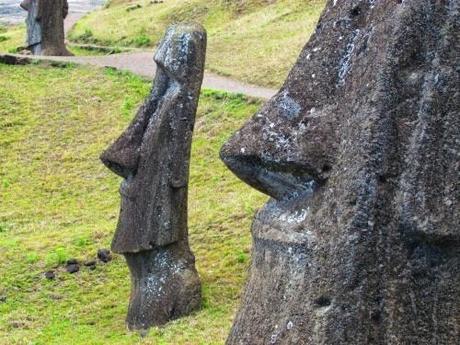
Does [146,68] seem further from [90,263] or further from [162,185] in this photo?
[162,185]

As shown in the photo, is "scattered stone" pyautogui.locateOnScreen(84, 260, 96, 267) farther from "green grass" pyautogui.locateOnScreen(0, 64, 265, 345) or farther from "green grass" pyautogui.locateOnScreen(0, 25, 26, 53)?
"green grass" pyautogui.locateOnScreen(0, 25, 26, 53)

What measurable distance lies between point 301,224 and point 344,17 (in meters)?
0.67

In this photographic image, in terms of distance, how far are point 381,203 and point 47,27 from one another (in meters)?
23.6

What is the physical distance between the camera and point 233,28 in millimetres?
27422

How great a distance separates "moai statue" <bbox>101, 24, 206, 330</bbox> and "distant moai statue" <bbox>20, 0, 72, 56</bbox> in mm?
16330

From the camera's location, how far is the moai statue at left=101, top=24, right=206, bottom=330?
9.12 meters

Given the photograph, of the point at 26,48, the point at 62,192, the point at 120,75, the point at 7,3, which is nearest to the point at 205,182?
the point at 62,192

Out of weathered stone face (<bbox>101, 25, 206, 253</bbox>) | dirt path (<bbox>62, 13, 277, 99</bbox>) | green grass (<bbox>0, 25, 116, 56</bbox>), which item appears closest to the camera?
weathered stone face (<bbox>101, 25, 206, 253</bbox>)

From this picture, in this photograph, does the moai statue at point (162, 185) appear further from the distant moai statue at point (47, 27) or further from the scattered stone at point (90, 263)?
the distant moai statue at point (47, 27)

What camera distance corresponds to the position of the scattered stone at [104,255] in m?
11.5

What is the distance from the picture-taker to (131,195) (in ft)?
30.9

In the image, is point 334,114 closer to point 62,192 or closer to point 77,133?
point 62,192

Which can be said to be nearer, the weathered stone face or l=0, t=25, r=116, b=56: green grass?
the weathered stone face

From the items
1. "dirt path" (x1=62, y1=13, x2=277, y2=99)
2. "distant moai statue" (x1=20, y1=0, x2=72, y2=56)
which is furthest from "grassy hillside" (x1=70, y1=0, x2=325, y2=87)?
"distant moai statue" (x1=20, y1=0, x2=72, y2=56)
